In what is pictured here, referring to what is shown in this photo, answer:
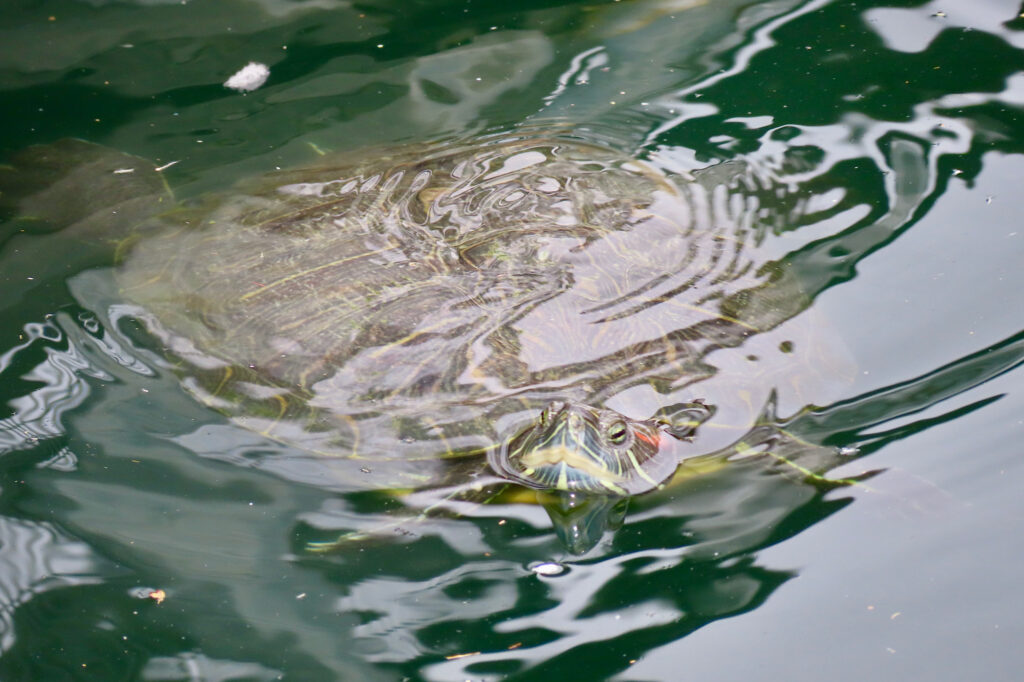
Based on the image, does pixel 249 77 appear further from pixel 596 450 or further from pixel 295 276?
pixel 596 450

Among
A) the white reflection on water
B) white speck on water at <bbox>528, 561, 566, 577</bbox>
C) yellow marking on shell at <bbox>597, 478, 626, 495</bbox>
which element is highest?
yellow marking on shell at <bbox>597, 478, 626, 495</bbox>

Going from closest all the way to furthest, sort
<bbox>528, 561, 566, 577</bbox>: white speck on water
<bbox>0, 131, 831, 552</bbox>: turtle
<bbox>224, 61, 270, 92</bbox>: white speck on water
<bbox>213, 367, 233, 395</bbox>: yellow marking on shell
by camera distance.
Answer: <bbox>528, 561, 566, 577</bbox>: white speck on water, <bbox>0, 131, 831, 552</bbox>: turtle, <bbox>213, 367, 233, 395</bbox>: yellow marking on shell, <bbox>224, 61, 270, 92</bbox>: white speck on water

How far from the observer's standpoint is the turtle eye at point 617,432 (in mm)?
2383

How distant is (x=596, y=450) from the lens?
238 cm

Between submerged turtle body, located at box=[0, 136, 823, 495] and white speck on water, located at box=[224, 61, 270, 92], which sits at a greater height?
white speck on water, located at box=[224, 61, 270, 92]

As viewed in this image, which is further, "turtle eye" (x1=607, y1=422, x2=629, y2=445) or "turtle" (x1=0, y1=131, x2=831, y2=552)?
"turtle" (x1=0, y1=131, x2=831, y2=552)

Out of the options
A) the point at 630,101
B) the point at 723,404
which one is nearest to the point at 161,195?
the point at 630,101

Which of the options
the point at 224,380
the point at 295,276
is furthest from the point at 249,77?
the point at 224,380

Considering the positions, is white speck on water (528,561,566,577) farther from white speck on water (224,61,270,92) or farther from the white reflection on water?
white speck on water (224,61,270,92)

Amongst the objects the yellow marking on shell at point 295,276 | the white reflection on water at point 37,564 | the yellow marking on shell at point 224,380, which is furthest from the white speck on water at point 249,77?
the white reflection on water at point 37,564

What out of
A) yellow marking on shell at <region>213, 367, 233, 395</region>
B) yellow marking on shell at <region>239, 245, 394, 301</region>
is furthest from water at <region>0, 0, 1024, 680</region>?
yellow marking on shell at <region>239, 245, 394, 301</region>

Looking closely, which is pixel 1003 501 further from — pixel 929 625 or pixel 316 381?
pixel 316 381

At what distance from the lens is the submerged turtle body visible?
2.49m

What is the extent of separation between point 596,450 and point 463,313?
24.7 inches
